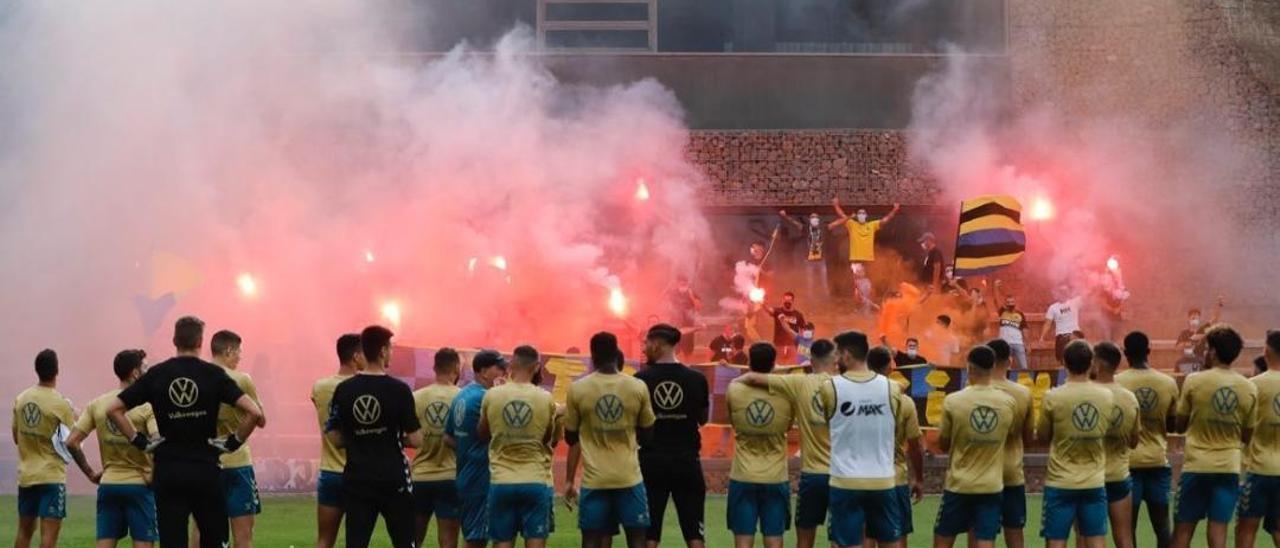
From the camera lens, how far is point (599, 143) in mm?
27719

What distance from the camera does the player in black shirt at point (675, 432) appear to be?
11.4 m

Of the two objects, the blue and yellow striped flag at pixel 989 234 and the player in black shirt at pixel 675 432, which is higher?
the blue and yellow striped flag at pixel 989 234

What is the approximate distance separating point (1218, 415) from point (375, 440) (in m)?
5.63

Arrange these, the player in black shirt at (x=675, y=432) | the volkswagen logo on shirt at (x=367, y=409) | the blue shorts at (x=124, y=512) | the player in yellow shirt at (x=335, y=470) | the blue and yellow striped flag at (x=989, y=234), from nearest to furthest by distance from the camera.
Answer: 1. the volkswagen logo on shirt at (x=367, y=409)
2. the player in black shirt at (x=675, y=432)
3. the blue shorts at (x=124, y=512)
4. the player in yellow shirt at (x=335, y=470)
5. the blue and yellow striped flag at (x=989, y=234)

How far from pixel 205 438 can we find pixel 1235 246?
886 inches

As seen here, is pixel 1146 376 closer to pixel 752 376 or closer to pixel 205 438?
pixel 752 376

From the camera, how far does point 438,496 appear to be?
40.9ft

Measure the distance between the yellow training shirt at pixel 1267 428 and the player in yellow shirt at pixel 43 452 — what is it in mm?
8182

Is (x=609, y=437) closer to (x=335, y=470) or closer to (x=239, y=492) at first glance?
(x=335, y=470)

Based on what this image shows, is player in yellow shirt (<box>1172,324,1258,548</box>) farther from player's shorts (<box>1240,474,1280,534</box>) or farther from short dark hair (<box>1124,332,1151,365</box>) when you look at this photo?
short dark hair (<box>1124,332,1151,365</box>)

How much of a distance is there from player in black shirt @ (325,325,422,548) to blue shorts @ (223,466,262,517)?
1.84 meters

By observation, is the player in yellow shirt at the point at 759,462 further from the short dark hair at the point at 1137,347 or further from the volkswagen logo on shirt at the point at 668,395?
the short dark hair at the point at 1137,347

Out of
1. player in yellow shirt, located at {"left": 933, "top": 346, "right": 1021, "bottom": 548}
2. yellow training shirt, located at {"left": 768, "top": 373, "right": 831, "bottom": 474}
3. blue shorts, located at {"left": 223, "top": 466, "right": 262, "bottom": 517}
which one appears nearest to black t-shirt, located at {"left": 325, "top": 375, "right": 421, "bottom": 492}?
blue shorts, located at {"left": 223, "top": 466, "right": 262, "bottom": 517}

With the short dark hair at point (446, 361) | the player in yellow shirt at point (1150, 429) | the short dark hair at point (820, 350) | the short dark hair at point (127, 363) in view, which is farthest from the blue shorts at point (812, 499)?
the short dark hair at point (127, 363)
